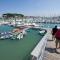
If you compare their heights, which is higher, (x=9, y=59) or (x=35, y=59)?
(x=35, y=59)

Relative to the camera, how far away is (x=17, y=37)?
3198 cm

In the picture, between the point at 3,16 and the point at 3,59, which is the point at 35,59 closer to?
the point at 3,59

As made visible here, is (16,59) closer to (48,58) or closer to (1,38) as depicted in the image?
(48,58)

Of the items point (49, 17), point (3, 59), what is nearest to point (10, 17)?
point (49, 17)

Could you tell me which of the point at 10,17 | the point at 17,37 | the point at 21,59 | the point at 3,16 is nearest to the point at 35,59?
the point at 21,59

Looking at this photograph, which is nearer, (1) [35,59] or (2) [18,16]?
(1) [35,59]

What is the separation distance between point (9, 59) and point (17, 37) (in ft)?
57.8

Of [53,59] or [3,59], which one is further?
[3,59]

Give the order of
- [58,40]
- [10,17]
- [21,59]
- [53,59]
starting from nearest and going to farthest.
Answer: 1. [53,59]
2. [58,40]
3. [21,59]
4. [10,17]

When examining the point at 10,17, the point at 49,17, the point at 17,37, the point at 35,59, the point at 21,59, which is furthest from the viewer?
the point at 49,17

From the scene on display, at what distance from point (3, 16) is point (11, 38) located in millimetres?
123860

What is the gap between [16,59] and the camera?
561 inches

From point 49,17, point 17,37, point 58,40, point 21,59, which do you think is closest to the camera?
point 58,40

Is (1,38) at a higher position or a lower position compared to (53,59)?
lower
